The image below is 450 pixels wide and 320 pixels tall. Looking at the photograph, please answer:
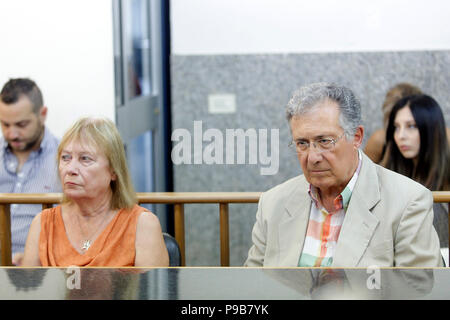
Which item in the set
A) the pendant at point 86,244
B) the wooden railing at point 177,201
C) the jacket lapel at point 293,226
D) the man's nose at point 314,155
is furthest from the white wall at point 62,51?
the man's nose at point 314,155

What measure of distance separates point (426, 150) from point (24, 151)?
6.06 ft

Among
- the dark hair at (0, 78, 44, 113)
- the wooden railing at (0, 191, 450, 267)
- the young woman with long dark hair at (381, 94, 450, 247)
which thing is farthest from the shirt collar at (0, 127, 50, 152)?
the young woman with long dark hair at (381, 94, 450, 247)

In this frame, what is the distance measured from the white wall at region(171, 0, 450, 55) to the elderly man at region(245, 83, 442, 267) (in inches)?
90.2

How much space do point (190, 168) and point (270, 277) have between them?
3.25m

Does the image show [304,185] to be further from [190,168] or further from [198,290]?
[190,168]

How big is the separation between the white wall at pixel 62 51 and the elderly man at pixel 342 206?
191 centimetres

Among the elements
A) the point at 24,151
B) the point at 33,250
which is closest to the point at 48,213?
the point at 33,250

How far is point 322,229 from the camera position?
1961mm

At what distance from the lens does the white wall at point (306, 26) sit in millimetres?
4082

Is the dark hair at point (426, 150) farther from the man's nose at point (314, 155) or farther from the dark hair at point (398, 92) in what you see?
the man's nose at point (314, 155)

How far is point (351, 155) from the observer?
192cm

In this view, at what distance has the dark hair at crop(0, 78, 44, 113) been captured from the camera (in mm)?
3328
